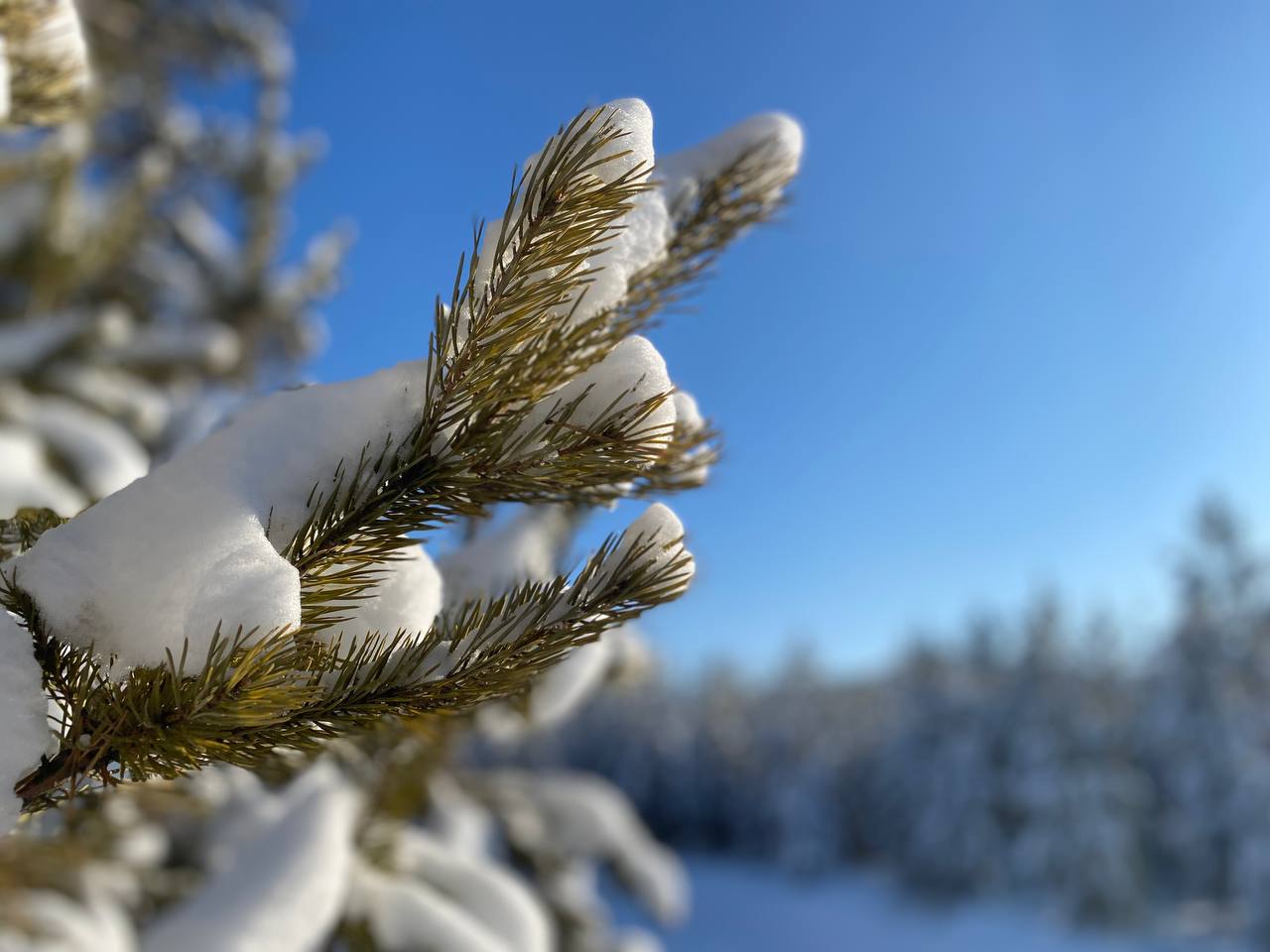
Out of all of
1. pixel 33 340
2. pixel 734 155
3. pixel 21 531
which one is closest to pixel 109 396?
pixel 33 340

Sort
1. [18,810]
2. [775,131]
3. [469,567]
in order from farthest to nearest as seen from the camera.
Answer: [469,567], [775,131], [18,810]

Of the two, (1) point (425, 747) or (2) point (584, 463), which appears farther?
(1) point (425, 747)

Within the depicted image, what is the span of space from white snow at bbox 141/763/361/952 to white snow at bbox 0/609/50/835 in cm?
91

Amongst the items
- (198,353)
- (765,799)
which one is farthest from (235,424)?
(765,799)

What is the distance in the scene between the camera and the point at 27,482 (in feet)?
6.66

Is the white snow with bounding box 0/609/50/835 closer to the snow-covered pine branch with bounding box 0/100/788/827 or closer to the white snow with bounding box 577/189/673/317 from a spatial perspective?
the snow-covered pine branch with bounding box 0/100/788/827

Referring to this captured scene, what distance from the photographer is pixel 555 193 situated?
77cm

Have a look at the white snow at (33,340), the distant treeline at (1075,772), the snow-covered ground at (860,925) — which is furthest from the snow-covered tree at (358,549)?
the snow-covered ground at (860,925)

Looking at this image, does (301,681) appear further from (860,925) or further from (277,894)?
(860,925)

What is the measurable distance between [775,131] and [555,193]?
61 cm

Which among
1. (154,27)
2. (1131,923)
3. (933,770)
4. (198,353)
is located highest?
(154,27)

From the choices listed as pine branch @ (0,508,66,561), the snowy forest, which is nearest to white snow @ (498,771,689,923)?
the snowy forest

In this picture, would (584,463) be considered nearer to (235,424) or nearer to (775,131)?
(235,424)

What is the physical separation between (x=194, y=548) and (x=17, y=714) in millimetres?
187
